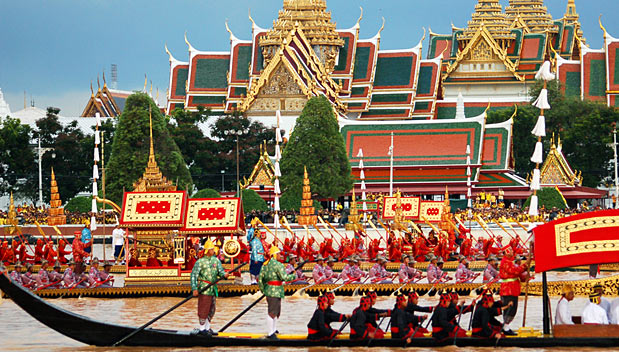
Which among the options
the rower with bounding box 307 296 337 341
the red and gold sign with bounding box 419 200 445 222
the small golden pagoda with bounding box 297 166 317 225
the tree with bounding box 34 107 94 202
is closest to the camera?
the rower with bounding box 307 296 337 341

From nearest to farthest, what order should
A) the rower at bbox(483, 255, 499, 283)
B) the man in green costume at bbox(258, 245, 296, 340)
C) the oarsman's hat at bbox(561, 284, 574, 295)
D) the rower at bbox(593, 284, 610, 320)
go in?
the oarsman's hat at bbox(561, 284, 574, 295) → the rower at bbox(593, 284, 610, 320) → the man in green costume at bbox(258, 245, 296, 340) → the rower at bbox(483, 255, 499, 283)

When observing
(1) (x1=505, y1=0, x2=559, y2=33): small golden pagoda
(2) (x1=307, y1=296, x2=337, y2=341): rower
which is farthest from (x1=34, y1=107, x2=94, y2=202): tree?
(1) (x1=505, y1=0, x2=559, y2=33): small golden pagoda

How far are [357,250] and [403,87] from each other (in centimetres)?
4294

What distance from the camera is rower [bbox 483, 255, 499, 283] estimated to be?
25.9 meters

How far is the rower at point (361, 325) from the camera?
20172mm

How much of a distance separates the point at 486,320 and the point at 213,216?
436 inches

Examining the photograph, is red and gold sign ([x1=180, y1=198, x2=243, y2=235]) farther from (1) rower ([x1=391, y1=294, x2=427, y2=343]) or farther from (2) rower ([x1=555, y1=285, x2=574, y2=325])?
(2) rower ([x1=555, y1=285, x2=574, y2=325])

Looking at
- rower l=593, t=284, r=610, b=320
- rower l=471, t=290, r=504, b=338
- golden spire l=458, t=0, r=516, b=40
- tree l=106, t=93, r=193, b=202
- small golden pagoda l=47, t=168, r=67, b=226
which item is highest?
golden spire l=458, t=0, r=516, b=40

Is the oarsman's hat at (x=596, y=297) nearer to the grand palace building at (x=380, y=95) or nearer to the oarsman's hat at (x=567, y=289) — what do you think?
the oarsman's hat at (x=567, y=289)

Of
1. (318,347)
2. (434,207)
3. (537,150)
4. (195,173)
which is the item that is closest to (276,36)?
(195,173)

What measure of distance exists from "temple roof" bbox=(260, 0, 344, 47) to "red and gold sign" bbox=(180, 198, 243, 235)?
148ft

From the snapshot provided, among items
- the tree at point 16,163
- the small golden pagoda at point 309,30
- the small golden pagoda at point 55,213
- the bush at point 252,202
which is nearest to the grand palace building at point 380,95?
the small golden pagoda at point 309,30

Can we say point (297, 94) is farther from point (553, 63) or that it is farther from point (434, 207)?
point (434, 207)

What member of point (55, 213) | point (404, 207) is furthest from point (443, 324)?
point (55, 213)
